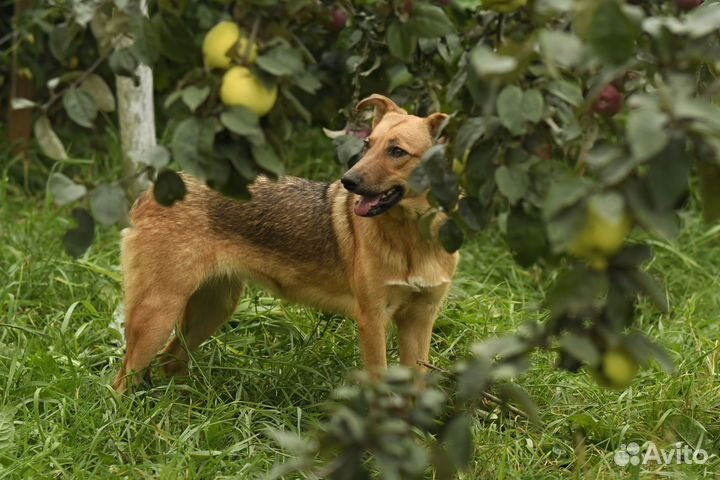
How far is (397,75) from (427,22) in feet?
5.17

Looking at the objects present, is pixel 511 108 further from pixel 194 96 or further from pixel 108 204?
pixel 108 204

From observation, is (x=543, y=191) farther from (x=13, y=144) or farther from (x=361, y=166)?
(x=13, y=144)

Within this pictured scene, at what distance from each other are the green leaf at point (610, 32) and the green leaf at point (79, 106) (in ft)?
4.03

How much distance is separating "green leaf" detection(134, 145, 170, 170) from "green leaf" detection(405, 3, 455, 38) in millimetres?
721

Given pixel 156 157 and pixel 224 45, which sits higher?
pixel 224 45

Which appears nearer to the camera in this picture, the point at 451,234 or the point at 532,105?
the point at 532,105

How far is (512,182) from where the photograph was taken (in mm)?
2447

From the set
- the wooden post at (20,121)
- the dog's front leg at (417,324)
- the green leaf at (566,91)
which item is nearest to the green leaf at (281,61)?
the green leaf at (566,91)

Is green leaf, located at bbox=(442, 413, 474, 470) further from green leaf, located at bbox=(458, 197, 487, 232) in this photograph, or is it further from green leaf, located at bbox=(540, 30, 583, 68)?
green leaf, located at bbox=(540, 30, 583, 68)

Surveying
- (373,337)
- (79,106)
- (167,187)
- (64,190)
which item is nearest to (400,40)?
(167,187)

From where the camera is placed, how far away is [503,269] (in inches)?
244

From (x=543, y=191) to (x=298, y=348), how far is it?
8.72ft

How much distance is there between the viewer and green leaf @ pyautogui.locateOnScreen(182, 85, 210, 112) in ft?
7.55

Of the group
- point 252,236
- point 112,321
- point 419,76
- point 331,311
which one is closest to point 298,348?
point 331,311
